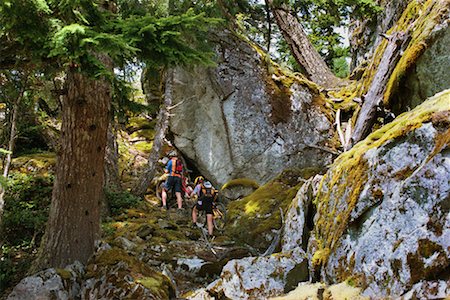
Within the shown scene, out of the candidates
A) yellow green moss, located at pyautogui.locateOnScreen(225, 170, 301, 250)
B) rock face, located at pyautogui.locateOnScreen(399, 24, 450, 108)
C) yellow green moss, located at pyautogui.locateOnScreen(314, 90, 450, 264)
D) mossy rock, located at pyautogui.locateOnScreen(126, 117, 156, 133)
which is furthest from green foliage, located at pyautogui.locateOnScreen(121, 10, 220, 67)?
mossy rock, located at pyautogui.locateOnScreen(126, 117, 156, 133)

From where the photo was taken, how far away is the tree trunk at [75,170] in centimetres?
629

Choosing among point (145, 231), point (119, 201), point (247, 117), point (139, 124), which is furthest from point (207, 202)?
point (139, 124)

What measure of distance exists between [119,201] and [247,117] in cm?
551

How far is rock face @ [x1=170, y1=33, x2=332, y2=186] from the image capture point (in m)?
14.0

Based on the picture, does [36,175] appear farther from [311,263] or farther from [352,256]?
[352,256]

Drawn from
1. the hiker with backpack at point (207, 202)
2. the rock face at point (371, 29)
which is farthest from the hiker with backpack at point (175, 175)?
the rock face at point (371, 29)

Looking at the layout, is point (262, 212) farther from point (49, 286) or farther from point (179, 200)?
point (49, 286)

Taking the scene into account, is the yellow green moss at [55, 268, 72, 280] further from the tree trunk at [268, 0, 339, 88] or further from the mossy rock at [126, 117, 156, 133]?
the mossy rock at [126, 117, 156, 133]

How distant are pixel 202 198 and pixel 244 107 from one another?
5193mm

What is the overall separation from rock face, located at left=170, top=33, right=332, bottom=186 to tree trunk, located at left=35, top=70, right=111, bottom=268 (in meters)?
7.96

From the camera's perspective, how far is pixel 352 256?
183 inches

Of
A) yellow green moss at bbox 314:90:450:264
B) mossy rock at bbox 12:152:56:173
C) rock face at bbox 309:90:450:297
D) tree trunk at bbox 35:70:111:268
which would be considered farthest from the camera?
mossy rock at bbox 12:152:56:173

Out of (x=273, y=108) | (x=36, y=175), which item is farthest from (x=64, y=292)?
(x=273, y=108)

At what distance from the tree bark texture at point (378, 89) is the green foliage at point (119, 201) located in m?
6.85
